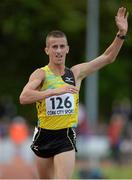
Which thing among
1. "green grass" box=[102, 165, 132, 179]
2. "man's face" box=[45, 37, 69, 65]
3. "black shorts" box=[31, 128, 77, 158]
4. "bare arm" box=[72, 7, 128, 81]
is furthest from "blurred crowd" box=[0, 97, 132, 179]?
"man's face" box=[45, 37, 69, 65]

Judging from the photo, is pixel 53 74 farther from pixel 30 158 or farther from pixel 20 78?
pixel 20 78

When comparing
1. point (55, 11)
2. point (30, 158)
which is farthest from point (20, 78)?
point (55, 11)

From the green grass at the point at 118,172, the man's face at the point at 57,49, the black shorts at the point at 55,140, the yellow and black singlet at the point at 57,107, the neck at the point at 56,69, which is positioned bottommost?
the green grass at the point at 118,172

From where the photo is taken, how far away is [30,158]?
23484mm

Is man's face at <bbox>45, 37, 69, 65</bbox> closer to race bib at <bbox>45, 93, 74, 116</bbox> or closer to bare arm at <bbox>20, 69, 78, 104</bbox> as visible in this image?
bare arm at <bbox>20, 69, 78, 104</bbox>

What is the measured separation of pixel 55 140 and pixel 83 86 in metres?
21.5

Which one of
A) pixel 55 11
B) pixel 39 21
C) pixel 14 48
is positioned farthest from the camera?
pixel 14 48

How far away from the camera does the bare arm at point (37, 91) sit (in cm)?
1064

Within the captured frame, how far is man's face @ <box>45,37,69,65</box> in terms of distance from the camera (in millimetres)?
11133

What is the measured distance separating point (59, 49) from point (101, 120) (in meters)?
24.0

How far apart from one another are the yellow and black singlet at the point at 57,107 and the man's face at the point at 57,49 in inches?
6.4

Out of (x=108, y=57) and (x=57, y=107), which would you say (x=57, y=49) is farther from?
(x=108, y=57)

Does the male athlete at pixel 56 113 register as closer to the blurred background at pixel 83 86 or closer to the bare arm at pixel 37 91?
the bare arm at pixel 37 91

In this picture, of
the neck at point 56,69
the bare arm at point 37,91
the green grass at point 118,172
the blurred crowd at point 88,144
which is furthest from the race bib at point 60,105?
the blurred crowd at point 88,144
